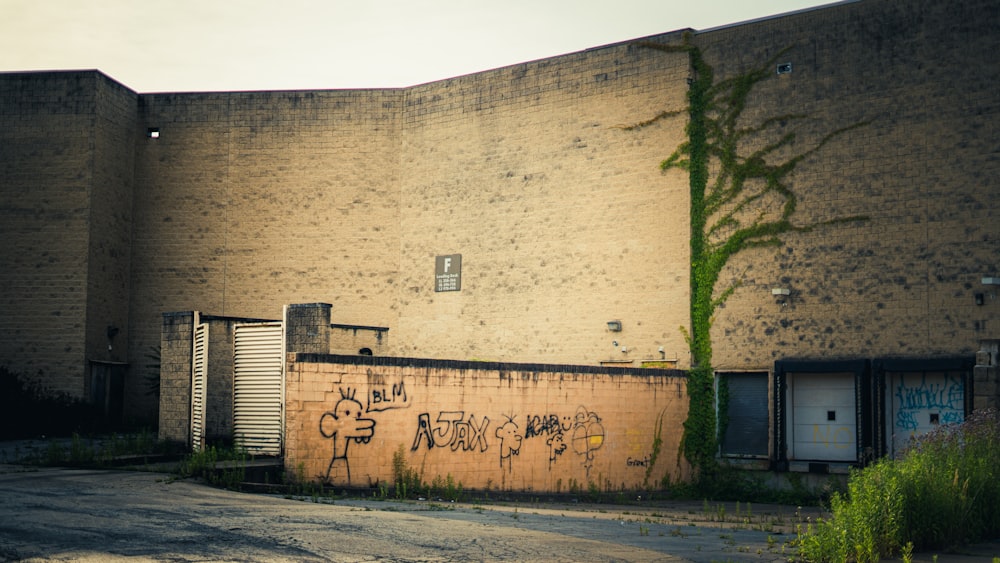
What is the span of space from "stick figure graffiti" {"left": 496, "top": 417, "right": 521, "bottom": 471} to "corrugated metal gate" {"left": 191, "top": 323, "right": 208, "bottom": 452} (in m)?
5.19

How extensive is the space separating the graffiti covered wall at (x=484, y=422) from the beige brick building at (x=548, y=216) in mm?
2469

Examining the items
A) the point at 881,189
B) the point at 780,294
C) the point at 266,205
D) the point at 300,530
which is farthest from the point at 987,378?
the point at 266,205

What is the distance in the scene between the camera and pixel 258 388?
663 inches

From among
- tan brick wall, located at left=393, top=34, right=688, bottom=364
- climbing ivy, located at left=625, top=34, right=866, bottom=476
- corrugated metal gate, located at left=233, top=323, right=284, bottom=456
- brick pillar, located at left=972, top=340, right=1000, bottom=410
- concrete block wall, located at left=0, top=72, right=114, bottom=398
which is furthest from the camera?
concrete block wall, located at left=0, top=72, right=114, bottom=398

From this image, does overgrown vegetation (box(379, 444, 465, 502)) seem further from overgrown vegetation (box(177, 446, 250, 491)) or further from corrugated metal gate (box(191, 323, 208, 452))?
corrugated metal gate (box(191, 323, 208, 452))

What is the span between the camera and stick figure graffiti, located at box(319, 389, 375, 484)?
15258 mm

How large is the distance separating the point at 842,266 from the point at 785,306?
1447 millimetres

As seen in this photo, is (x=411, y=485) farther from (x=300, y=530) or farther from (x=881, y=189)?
(x=881, y=189)

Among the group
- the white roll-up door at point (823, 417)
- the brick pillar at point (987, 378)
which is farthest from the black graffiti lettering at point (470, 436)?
the brick pillar at point (987, 378)

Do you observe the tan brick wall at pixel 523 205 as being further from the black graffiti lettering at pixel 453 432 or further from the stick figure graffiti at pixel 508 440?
the black graffiti lettering at pixel 453 432

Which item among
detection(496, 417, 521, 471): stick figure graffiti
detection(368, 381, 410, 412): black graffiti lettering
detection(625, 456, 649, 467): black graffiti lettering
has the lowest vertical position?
detection(625, 456, 649, 467): black graffiti lettering

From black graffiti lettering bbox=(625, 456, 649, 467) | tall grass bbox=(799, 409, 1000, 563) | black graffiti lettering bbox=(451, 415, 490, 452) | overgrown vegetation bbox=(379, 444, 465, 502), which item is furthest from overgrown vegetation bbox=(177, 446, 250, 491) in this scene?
black graffiti lettering bbox=(625, 456, 649, 467)

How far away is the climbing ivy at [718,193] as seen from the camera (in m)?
21.6

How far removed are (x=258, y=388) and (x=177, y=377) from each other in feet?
8.87
